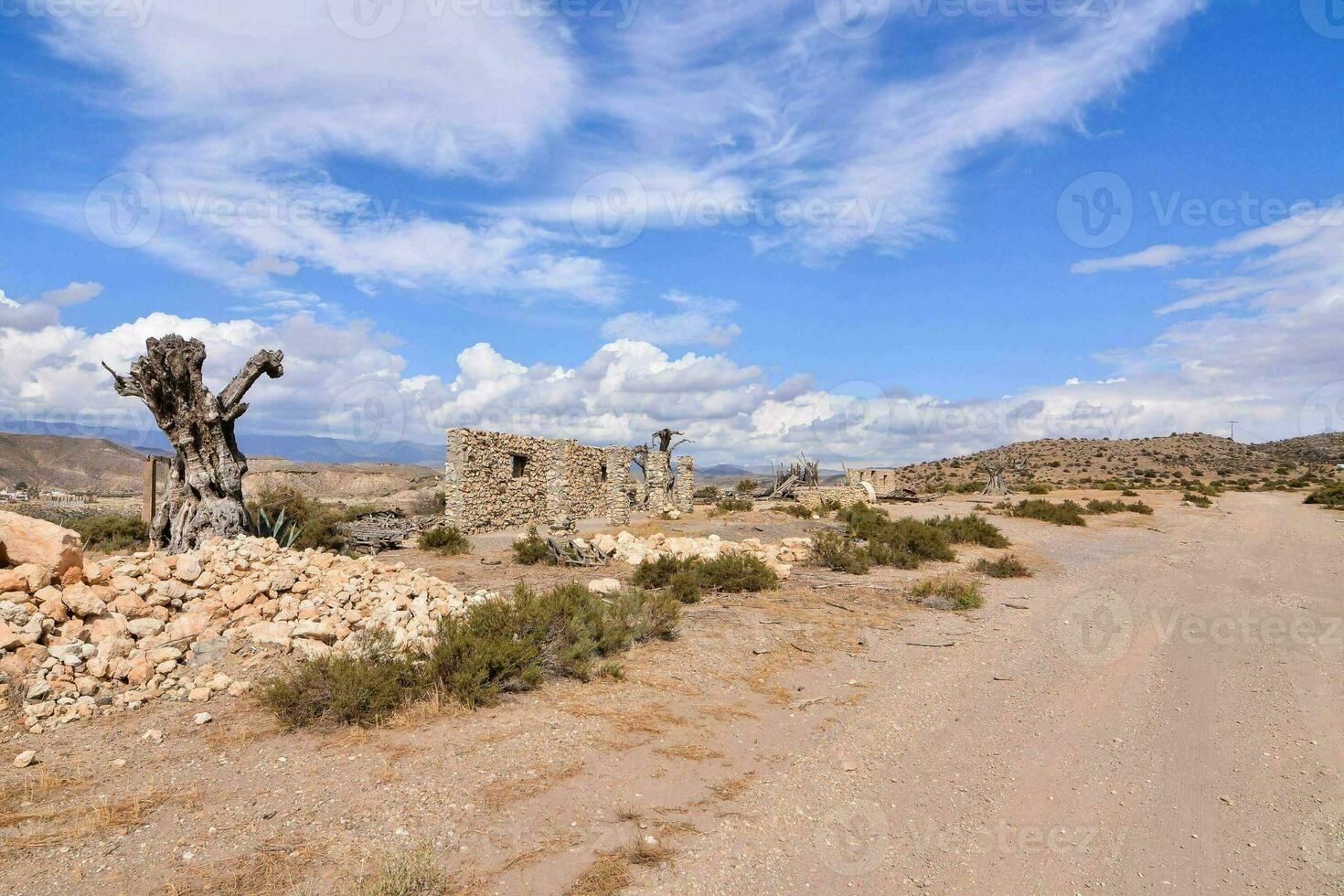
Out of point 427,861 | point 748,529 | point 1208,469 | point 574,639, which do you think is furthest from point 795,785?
point 1208,469

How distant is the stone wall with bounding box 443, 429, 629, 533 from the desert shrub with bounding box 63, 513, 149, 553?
782 centimetres

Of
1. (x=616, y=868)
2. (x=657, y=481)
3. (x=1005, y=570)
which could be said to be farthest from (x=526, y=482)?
(x=616, y=868)

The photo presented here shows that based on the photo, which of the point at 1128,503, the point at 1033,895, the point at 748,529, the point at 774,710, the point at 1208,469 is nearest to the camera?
the point at 1033,895

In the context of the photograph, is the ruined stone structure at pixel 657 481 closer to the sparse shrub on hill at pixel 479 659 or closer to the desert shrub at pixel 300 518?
the desert shrub at pixel 300 518

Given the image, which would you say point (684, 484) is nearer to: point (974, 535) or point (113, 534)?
point (974, 535)

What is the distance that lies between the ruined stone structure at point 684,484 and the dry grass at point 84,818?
81.5 ft

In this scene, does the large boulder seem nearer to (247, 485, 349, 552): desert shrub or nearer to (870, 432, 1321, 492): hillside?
(247, 485, 349, 552): desert shrub

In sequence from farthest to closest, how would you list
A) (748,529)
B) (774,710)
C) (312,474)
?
1. (312,474)
2. (748,529)
3. (774,710)

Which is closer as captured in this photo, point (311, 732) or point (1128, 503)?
point (311, 732)

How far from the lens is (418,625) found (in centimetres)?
788

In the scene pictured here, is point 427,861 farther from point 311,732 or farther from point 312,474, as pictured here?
point 312,474

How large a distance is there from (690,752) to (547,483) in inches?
809

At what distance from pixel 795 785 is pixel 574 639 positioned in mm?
3443

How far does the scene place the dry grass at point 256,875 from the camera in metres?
3.53
